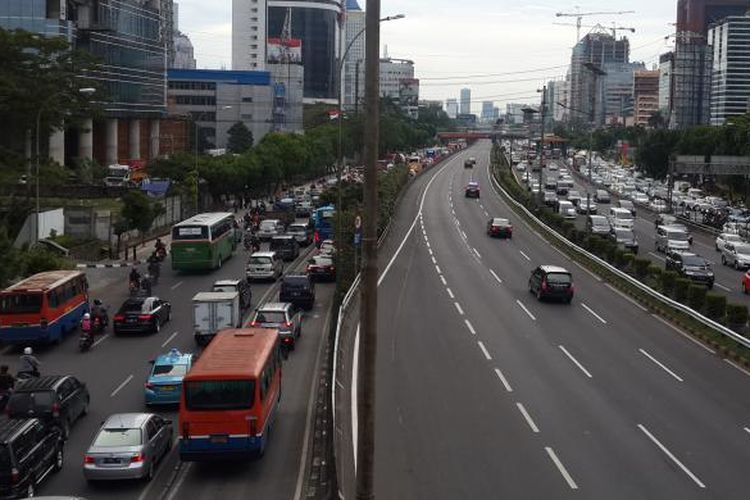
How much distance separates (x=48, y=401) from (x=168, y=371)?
143 inches

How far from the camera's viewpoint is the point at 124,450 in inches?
686

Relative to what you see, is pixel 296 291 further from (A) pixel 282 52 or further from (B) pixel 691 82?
(B) pixel 691 82

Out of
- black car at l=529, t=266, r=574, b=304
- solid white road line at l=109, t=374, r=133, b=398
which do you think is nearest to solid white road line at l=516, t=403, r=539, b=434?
solid white road line at l=109, t=374, r=133, b=398

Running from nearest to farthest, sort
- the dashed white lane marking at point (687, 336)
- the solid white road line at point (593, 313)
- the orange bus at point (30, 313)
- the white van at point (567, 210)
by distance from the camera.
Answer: the dashed white lane marking at point (687, 336) < the orange bus at point (30, 313) < the solid white road line at point (593, 313) < the white van at point (567, 210)

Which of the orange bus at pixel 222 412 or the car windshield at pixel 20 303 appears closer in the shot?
the orange bus at pixel 222 412

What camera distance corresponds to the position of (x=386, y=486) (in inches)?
664

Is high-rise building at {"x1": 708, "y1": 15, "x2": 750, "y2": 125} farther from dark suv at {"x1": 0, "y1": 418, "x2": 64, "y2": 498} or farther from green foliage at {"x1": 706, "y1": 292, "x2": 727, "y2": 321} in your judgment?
dark suv at {"x1": 0, "y1": 418, "x2": 64, "y2": 498}

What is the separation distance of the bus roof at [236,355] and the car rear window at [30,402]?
11.2 ft

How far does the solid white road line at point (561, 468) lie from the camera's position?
16.9m

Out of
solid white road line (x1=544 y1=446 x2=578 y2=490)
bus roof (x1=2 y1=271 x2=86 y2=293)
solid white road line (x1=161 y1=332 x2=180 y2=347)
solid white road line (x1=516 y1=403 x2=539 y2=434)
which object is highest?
bus roof (x1=2 y1=271 x2=86 y2=293)

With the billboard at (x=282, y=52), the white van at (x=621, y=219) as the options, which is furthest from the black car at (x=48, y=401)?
the billboard at (x=282, y=52)

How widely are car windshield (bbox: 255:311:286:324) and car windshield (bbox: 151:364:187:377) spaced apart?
642cm

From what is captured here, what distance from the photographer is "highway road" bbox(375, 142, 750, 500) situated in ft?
56.6

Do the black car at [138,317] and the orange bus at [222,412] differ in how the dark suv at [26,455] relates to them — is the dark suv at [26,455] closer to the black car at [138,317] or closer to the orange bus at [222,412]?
the orange bus at [222,412]
